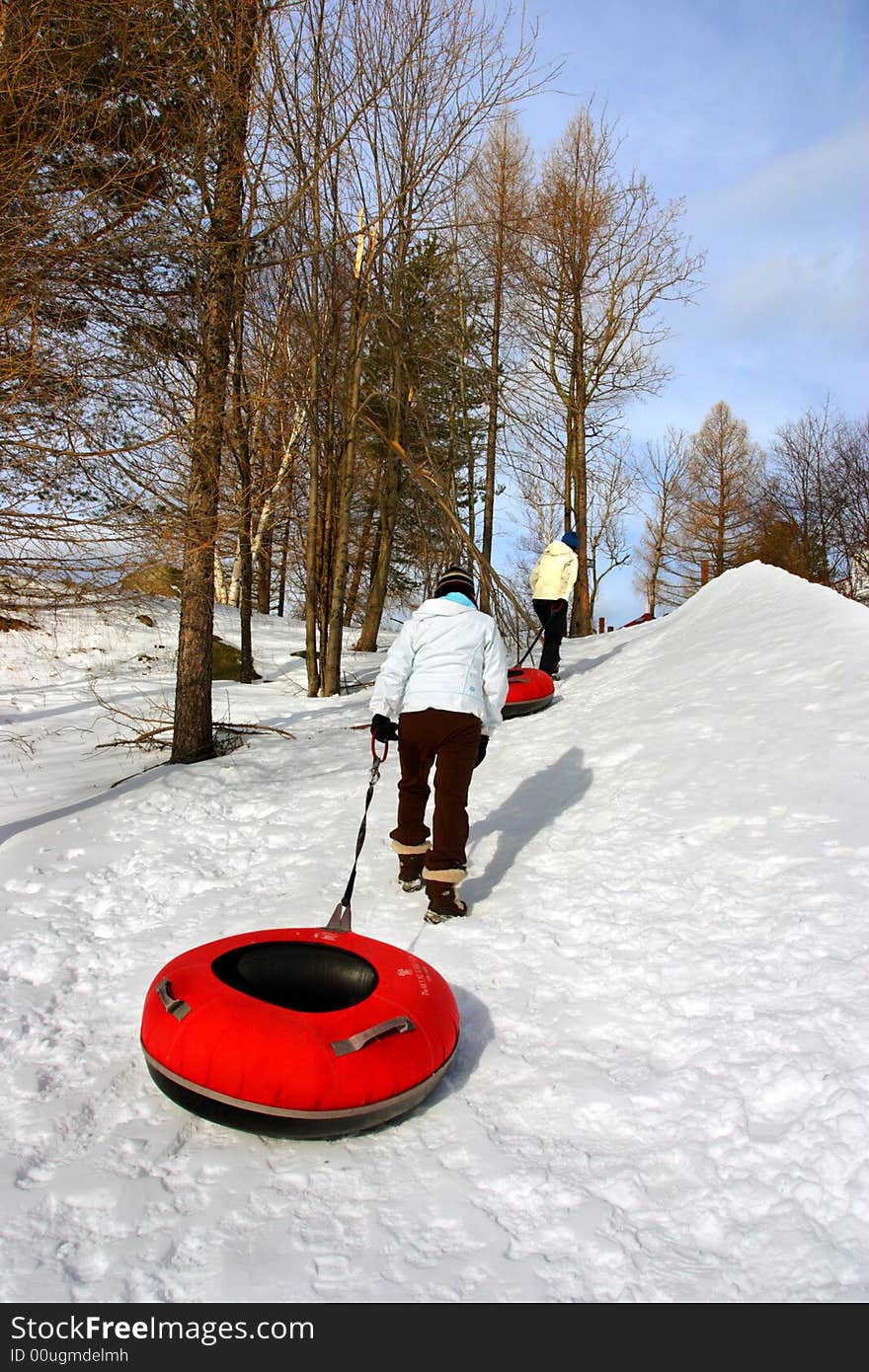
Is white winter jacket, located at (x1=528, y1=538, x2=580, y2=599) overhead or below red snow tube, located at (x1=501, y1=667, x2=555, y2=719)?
overhead

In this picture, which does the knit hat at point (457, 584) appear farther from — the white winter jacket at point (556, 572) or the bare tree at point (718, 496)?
the bare tree at point (718, 496)

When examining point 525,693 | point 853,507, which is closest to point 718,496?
point 853,507

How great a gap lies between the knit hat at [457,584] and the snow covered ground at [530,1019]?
71.9 inches

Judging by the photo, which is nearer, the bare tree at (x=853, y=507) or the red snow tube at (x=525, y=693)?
the red snow tube at (x=525, y=693)

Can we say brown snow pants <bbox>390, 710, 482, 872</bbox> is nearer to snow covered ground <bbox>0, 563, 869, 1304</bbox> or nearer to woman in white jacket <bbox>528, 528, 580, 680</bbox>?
snow covered ground <bbox>0, 563, 869, 1304</bbox>

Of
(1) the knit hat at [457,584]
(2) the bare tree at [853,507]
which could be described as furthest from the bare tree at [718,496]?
(1) the knit hat at [457,584]

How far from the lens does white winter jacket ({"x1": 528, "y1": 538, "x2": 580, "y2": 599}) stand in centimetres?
1112

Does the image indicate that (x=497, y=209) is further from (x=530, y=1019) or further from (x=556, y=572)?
(x=530, y=1019)

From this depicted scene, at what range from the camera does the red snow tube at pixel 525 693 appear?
354 inches

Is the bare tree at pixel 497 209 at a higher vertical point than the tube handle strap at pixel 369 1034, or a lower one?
higher

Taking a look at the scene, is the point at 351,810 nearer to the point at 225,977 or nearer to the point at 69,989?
the point at 69,989

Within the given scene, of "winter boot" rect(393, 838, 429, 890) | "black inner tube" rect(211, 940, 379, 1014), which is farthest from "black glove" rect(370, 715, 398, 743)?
"black inner tube" rect(211, 940, 379, 1014)

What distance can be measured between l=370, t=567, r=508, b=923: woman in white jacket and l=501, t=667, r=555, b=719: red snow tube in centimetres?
402
